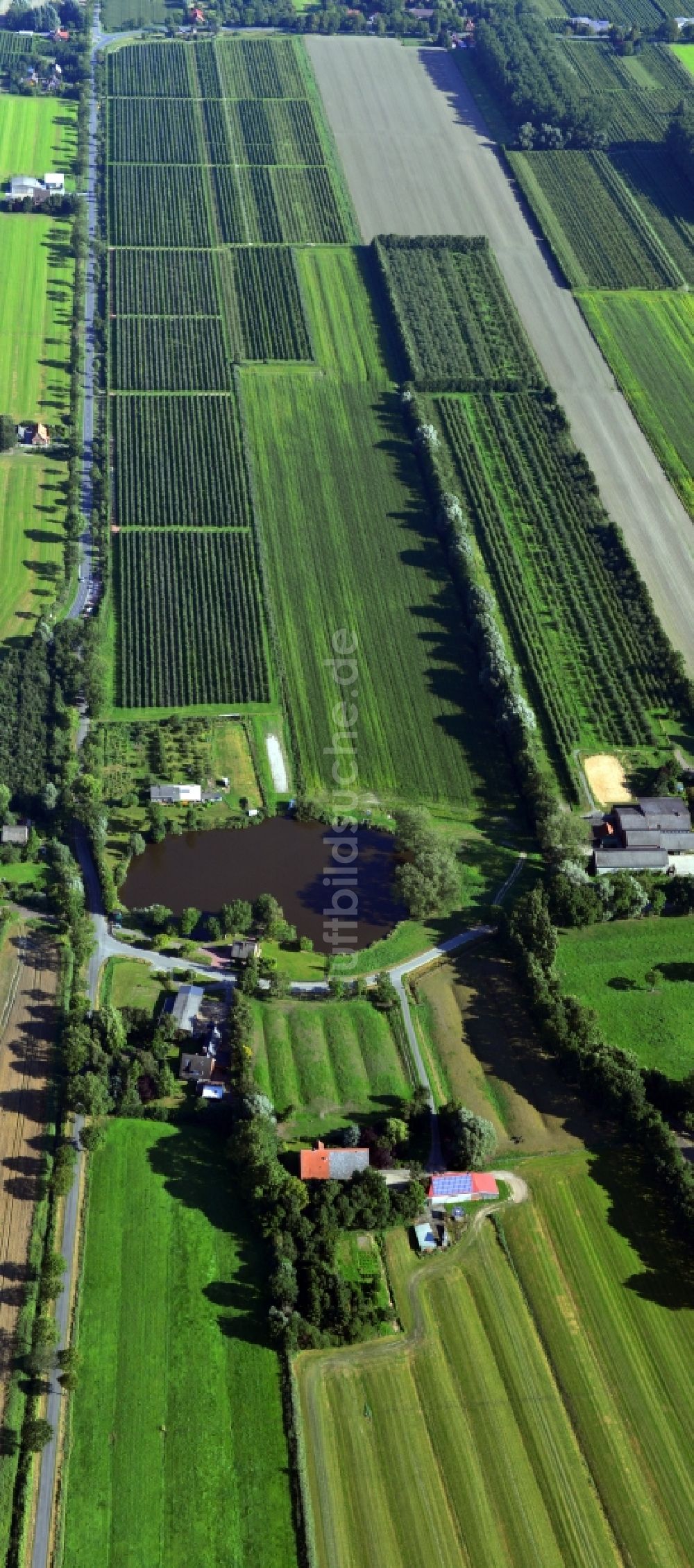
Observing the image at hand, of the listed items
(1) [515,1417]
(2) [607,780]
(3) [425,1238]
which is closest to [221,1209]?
(3) [425,1238]

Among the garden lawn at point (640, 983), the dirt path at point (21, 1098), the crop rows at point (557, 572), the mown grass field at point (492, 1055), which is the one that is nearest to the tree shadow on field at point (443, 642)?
the crop rows at point (557, 572)

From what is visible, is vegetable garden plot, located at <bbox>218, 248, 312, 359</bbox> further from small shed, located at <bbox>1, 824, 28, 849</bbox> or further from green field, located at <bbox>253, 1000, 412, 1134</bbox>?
green field, located at <bbox>253, 1000, 412, 1134</bbox>

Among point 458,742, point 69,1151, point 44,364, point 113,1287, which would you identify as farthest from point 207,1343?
point 44,364

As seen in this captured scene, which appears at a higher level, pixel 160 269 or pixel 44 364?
pixel 160 269

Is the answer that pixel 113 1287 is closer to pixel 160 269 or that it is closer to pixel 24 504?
A: pixel 24 504

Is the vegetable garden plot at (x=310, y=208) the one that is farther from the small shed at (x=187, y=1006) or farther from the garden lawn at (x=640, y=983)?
the small shed at (x=187, y=1006)
